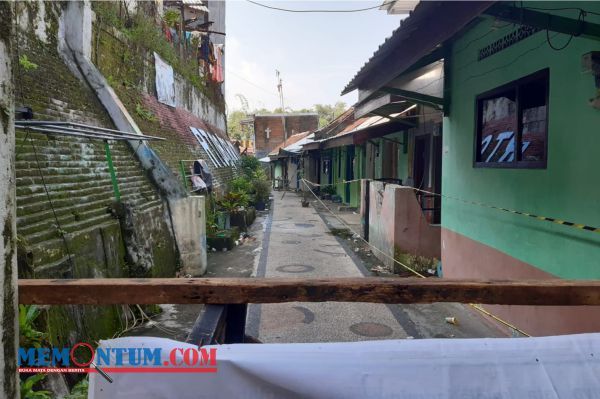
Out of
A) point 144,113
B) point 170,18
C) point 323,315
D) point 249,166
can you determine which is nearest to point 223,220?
point 144,113

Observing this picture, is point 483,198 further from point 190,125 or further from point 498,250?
point 190,125

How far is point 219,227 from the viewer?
11977 mm

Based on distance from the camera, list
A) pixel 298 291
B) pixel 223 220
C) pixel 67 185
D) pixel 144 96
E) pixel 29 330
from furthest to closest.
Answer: pixel 223 220 < pixel 144 96 < pixel 67 185 < pixel 29 330 < pixel 298 291

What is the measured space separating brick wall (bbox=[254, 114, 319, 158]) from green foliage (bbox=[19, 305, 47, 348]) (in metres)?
43.2

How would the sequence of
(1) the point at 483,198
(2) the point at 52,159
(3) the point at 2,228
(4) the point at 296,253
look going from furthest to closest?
(4) the point at 296,253 → (1) the point at 483,198 → (2) the point at 52,159 → (3) the point at 2,228

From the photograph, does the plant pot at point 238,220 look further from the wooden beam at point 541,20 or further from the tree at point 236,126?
the tree at point 236,126

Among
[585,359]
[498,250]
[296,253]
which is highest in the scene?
[585,359]

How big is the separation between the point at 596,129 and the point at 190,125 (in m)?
13.9

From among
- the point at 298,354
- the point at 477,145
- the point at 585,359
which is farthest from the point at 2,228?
the point at 477,145

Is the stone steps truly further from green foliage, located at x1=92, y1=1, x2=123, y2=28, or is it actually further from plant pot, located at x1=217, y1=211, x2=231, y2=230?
A: plant pot, located at x1=217, y1=211, x2=231, y2=230

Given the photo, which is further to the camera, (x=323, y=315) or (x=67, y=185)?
(x=323, y=315)

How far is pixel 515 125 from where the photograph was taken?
5074mm

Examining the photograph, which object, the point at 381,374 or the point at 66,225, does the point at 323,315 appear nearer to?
the point at 66,225

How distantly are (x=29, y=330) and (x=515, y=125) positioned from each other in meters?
5.25
